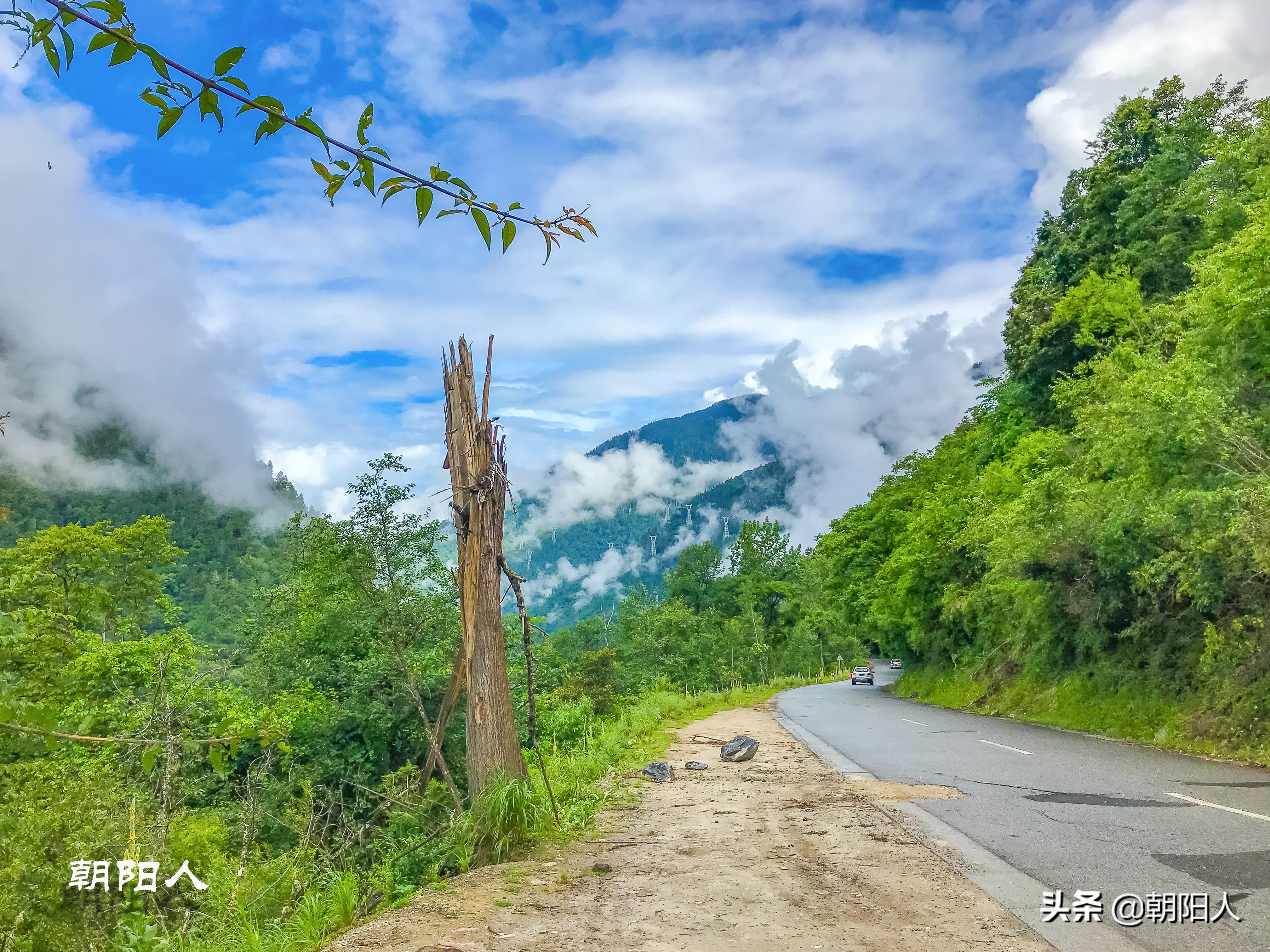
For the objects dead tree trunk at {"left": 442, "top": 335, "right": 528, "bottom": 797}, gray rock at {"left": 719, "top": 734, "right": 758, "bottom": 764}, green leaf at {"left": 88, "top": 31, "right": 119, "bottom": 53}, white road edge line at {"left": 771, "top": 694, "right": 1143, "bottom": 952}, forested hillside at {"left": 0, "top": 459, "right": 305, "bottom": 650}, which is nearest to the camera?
green leaf at {"left": 88, "top": 31, "right": 119, "bottom": 53}

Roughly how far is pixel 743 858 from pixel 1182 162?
3016cm

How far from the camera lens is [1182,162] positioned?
90.7ft

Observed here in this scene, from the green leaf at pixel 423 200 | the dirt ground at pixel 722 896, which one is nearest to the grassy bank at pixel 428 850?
the dirt ground at pixel 722 896

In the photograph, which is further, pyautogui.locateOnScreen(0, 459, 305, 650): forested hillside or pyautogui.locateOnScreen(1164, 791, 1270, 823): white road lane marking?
pyautogui.locateOnScreen(0, 459, 305, 650): forested hillside

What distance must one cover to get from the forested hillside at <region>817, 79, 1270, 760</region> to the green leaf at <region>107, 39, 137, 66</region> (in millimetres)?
14213

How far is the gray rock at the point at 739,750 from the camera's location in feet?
Result: 46.7

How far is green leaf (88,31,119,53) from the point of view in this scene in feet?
5.26

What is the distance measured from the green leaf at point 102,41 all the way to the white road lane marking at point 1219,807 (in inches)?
385

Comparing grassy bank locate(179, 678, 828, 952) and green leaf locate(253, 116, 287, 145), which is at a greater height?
green leaf locate(253, 116, 287, 145)

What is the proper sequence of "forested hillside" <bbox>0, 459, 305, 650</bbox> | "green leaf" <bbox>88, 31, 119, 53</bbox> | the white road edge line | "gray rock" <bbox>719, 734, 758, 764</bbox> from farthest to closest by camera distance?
"forested hillside" <bbox>0, 459, 305, 650</bbox>, "gray rock" <bbox>719, 734, 758, 764</bbox>, the white road edge line, "green leaf" <bbox>88, 31, 119, 53</bbox>

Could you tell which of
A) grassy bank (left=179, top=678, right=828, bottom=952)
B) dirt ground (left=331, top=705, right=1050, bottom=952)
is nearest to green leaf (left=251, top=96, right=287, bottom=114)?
dirt ground (left=331, top=705, right=1050, bottom=952)

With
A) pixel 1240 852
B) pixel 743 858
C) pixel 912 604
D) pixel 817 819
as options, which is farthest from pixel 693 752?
pixel 912 604

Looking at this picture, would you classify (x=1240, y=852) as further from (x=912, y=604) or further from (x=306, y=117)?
(x=912, y=604)

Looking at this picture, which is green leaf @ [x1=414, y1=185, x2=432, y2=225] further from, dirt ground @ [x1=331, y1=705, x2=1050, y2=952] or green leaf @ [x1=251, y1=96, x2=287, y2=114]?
dirt ground @ [x1=331, y1=705, x2=1050, y2=952]
